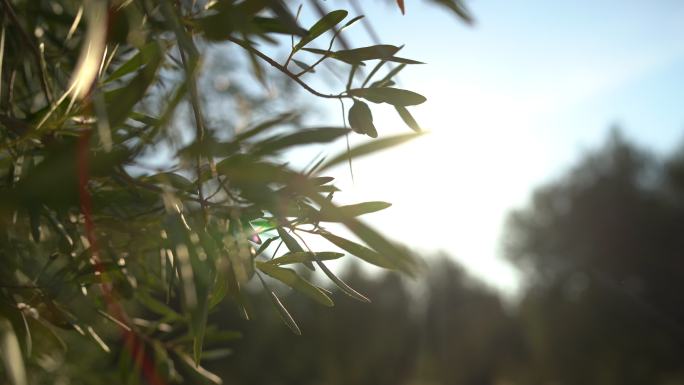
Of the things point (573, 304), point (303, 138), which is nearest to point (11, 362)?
point (303, 138)

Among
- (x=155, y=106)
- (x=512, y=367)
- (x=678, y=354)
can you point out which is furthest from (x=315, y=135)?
(x=512, y=367)

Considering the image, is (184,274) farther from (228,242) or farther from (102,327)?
(102,327)

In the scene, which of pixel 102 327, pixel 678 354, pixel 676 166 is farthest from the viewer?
pixel 676 166

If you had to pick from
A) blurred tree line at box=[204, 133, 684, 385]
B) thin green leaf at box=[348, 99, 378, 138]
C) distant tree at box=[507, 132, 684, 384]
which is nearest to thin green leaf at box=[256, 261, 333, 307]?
thin green leaf at box=[348, 99, 378, 138]

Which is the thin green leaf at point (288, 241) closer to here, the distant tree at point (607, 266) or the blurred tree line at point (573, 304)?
the blurred tree line at point (573, 304)

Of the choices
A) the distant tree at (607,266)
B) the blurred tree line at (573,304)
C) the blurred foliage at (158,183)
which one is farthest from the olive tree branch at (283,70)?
the distant tree at (607,266)

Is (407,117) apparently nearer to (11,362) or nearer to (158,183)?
(158,183)

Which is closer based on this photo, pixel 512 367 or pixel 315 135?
pixel 315 135

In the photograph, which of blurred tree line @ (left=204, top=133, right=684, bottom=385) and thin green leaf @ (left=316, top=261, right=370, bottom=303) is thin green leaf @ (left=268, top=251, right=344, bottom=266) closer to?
thin green leaf @ (left=316, top=261, right=370, bottom=303)
